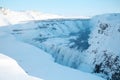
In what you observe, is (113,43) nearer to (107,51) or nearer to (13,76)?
(107,51)

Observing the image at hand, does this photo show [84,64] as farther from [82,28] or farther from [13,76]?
[82,28]

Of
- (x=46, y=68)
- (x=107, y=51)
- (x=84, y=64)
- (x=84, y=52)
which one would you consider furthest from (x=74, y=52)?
(x=46, y=68)

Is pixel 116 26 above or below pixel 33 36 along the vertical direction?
above

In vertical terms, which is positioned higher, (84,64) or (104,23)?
(104,23)

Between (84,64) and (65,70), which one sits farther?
(84,64)

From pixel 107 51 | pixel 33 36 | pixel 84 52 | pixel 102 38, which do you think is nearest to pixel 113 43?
pixel 107 51

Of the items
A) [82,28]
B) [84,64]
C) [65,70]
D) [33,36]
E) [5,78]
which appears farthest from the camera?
[82,28]

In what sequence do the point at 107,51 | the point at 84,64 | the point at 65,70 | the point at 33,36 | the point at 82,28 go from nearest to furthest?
the point at 65,70 < the point at 107,51 < the point at 84,64 < the point at 33,36 < the point at 82,28

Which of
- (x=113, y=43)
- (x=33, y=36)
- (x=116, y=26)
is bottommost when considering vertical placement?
(x=33, y=36)

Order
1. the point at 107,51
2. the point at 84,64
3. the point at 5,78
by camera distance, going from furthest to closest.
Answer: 1. the point at 84,64
2. the point at 107,51
3. the point at 5,78
